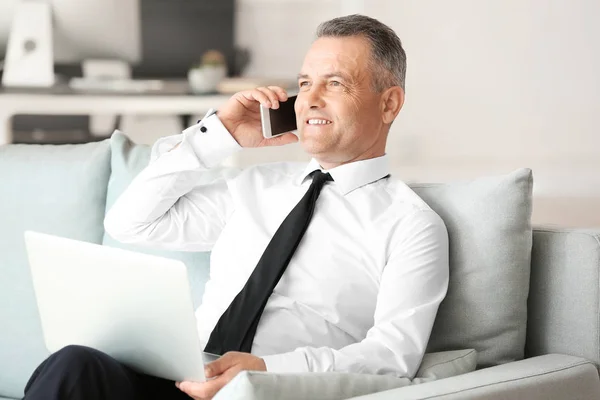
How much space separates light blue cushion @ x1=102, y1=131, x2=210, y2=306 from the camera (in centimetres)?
208

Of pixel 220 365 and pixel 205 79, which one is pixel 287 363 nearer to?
pixel 220 365

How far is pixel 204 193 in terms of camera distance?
205cm

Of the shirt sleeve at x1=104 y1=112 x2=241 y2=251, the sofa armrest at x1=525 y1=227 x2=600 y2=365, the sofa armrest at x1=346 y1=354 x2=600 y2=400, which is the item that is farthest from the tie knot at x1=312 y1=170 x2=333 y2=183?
the sofa armrest at x1=346 y1=354 x2=600 y2=400

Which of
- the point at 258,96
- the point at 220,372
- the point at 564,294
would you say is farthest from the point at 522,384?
the point at 258,96

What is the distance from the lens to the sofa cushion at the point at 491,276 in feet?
5.76

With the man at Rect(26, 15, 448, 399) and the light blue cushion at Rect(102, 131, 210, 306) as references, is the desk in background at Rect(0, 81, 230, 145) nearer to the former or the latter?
the light blue cushion at Rect(102, 131, 210, 306)

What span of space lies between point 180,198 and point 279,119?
0.29 m

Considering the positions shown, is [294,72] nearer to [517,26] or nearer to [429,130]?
[429,130]

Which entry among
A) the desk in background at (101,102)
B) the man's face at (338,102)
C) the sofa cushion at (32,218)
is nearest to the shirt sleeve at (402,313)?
the man's face at (338,102)

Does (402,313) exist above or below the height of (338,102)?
below

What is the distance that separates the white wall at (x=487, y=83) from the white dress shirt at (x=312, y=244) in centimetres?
223

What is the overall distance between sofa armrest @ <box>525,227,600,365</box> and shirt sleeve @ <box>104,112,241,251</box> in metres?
0.69

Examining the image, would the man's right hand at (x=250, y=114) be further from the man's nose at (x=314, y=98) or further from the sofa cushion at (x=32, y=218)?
the sofa cushion at (x=32, y=218)

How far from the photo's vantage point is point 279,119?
202 cm
